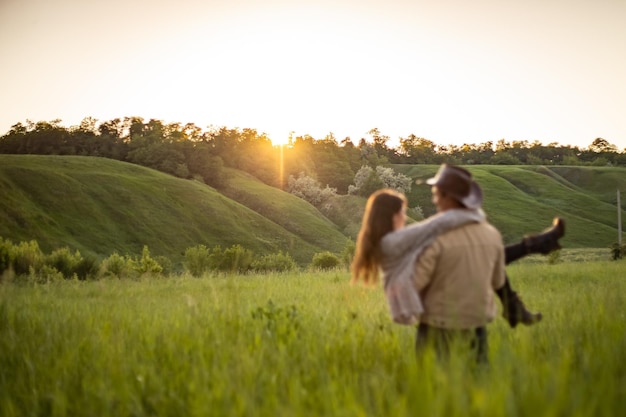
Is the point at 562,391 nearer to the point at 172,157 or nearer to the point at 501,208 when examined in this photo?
the point at 172,157

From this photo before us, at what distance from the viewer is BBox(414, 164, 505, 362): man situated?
4.27 metres

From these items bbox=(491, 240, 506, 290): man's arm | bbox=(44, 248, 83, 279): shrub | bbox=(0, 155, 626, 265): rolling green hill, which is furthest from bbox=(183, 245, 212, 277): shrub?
bbox=(0, 155, 626, 265): rolling green hill

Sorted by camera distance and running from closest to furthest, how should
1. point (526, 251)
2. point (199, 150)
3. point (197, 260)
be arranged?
point (526, 251)
point (197, 260)
point (199, 150)

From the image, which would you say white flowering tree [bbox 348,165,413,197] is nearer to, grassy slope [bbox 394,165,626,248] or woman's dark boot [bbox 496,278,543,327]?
grassy slope [bbox 394,165,626,248]

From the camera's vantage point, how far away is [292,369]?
476 cm

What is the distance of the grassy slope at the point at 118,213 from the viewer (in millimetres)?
50688

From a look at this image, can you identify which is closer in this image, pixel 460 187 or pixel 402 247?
pixel 402 247

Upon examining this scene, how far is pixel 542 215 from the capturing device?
100 metres

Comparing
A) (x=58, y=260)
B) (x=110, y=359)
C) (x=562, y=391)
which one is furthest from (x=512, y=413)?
(x=58, y=260)

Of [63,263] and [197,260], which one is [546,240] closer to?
[197,260]

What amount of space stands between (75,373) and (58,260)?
21171 mm

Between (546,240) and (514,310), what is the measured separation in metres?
0.71

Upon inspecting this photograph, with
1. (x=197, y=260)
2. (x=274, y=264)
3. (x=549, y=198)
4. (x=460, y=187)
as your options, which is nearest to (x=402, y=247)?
(x=460, y=187)

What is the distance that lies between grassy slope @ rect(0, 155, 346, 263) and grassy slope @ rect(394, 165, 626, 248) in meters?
41.0
